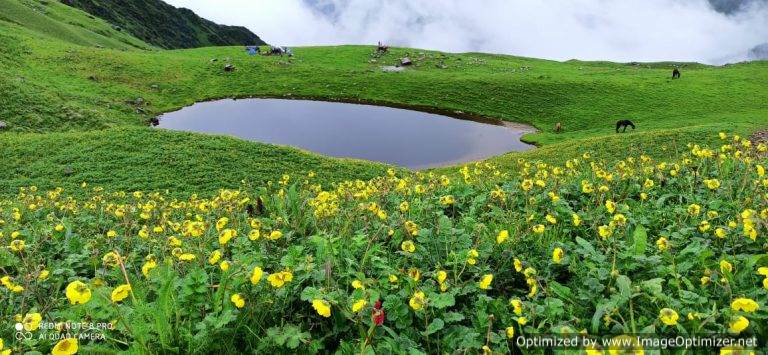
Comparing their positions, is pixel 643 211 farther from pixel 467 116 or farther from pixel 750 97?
pixel 750 97

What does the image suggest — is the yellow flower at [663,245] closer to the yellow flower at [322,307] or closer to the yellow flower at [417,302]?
the yellow flower at [417,302]

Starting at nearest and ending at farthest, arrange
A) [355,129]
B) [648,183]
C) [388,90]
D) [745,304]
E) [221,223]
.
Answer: [745,304] → [221,223] → [648,183] → [355,129] → [388,90]

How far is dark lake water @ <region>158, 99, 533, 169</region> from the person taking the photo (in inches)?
1588

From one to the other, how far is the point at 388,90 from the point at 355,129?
13.1 metres

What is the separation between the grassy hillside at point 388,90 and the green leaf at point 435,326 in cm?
2629

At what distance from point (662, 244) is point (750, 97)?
195ft

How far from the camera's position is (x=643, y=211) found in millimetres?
6301

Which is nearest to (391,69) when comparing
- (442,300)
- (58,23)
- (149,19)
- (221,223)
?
(58,23)

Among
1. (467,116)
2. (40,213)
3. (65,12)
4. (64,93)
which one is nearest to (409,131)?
(467,116)

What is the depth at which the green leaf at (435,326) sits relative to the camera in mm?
3701

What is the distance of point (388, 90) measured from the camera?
189 feet

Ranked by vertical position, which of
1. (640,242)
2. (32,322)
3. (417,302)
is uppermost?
(640,242)

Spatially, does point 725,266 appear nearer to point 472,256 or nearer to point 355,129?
point 472,256

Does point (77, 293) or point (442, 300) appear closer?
point (77, 293)
